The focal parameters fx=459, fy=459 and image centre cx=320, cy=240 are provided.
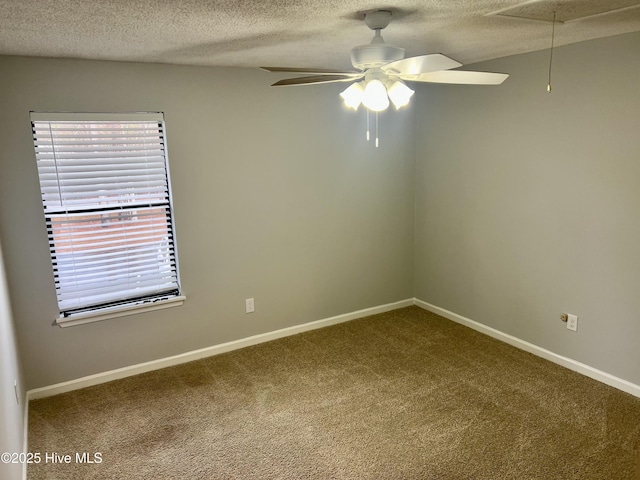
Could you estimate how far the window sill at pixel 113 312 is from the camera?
3.06m

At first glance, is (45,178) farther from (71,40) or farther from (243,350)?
(243,350)

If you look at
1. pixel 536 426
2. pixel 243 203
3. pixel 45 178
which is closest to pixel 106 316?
pixel 45 178

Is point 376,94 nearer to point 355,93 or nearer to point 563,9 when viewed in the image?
point 355,93

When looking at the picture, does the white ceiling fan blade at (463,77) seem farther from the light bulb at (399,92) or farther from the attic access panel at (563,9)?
the attic access panel at (563,9)

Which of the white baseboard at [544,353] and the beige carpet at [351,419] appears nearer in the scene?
the beige carpet at [351,419]

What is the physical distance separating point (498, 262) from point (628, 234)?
39.6 inches

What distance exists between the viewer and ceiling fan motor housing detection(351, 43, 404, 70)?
6.32 ft

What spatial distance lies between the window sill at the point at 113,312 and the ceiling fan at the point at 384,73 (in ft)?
6.36

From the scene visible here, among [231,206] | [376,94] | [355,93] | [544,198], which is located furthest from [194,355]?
[544,198]

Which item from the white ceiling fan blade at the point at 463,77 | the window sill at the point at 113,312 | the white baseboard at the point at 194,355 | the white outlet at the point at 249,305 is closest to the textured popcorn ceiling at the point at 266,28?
the white ceiling fan blade at the point at 463,77

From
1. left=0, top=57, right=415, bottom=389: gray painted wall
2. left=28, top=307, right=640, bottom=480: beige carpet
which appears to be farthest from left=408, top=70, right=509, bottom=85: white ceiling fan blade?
left=28, top=307, right=640, bottom=480: beige carpet

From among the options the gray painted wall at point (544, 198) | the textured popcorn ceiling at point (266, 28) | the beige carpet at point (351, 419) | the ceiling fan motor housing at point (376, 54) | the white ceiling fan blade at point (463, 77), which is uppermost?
the textured popcorn ceiling at point (266, 28)

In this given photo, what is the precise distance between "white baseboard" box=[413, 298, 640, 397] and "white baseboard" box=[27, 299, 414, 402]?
0.49 m

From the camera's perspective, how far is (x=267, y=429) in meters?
2.67
